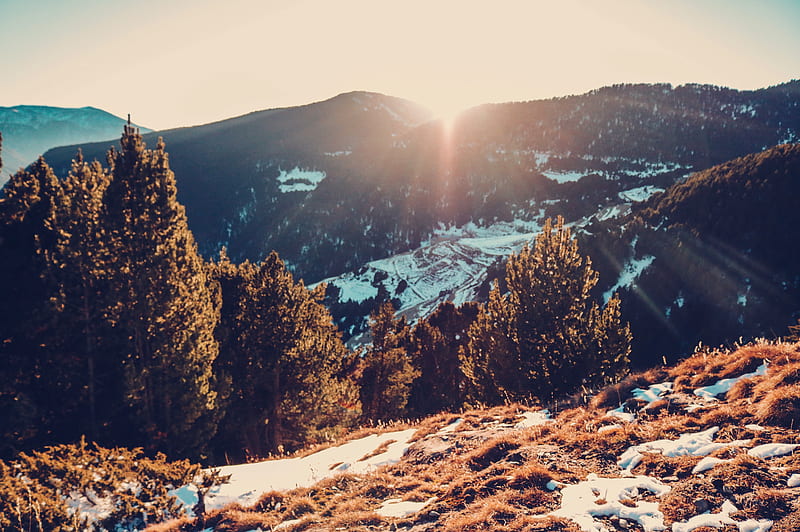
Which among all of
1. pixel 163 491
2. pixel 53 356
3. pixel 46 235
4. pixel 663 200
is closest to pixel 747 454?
pixel 163 491

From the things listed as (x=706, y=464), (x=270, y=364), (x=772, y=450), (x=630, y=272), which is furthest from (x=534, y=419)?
(x=630, y=272)

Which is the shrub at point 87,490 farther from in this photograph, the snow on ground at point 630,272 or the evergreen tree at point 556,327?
the snow on ground at point 630,272

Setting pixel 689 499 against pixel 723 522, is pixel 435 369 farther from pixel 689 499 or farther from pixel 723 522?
pixel 723 522

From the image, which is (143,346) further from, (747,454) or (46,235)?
(747,454)

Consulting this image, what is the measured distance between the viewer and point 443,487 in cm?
750

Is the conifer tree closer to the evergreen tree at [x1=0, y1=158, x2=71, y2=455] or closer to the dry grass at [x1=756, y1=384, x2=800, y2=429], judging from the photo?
the evergreen tree at [x1=0, y1=158, x2=71, y2=455]

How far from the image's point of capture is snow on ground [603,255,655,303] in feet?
371

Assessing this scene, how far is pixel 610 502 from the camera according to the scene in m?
5.62

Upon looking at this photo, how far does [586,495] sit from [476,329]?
79.9 feet

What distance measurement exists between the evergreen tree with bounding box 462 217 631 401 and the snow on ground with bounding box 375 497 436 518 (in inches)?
441

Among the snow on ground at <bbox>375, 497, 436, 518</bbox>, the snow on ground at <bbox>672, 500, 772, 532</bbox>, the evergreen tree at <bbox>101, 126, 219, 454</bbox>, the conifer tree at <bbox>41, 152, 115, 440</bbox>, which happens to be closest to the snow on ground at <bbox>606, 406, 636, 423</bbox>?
the snow on ground at <bbox>672, 500, 772, 532</bbox>

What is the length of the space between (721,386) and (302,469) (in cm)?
1106

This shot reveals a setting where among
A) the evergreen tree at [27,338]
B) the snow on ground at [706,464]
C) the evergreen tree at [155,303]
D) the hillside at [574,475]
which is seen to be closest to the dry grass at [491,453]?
the hillside at [574,475]

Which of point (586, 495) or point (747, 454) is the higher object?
point (747, 454)
